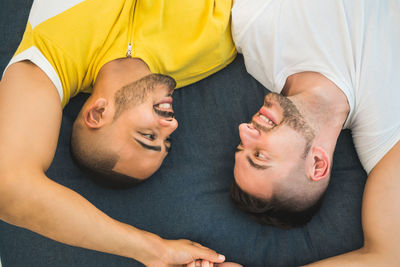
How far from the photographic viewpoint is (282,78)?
6.10 feet

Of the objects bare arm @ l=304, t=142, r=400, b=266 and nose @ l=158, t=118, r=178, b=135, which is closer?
bare arm @ l=304, t=142, r=400, b=266

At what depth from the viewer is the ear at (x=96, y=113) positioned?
65.5 inches

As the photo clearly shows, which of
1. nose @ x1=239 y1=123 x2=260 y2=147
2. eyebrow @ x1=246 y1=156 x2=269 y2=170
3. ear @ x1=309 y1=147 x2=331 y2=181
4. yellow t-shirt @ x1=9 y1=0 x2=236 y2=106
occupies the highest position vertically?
yellow t-shirt @ x1=9 y1=0 x2=236 y2=106

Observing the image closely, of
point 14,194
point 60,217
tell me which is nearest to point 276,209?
point 60,217

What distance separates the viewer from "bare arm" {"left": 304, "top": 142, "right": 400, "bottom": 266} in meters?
1.58

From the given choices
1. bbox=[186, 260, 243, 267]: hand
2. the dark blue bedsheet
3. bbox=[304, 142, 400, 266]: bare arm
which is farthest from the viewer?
the dark blue bedsheet

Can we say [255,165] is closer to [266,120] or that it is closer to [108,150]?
[266,120]

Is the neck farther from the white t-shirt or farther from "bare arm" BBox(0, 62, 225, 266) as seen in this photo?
"bare arm" BBox(0, 62, 225, 266)

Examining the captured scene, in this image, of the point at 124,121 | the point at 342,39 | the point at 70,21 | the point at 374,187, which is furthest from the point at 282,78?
the point at 70,21

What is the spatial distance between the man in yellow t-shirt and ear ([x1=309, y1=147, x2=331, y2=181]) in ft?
1.96

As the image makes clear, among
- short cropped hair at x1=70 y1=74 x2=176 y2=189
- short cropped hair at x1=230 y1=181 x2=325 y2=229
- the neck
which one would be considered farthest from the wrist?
the neck

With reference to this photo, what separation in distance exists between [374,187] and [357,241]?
27 cm

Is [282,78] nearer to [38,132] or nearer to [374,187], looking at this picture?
[374,187]

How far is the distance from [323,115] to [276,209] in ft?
1.52
